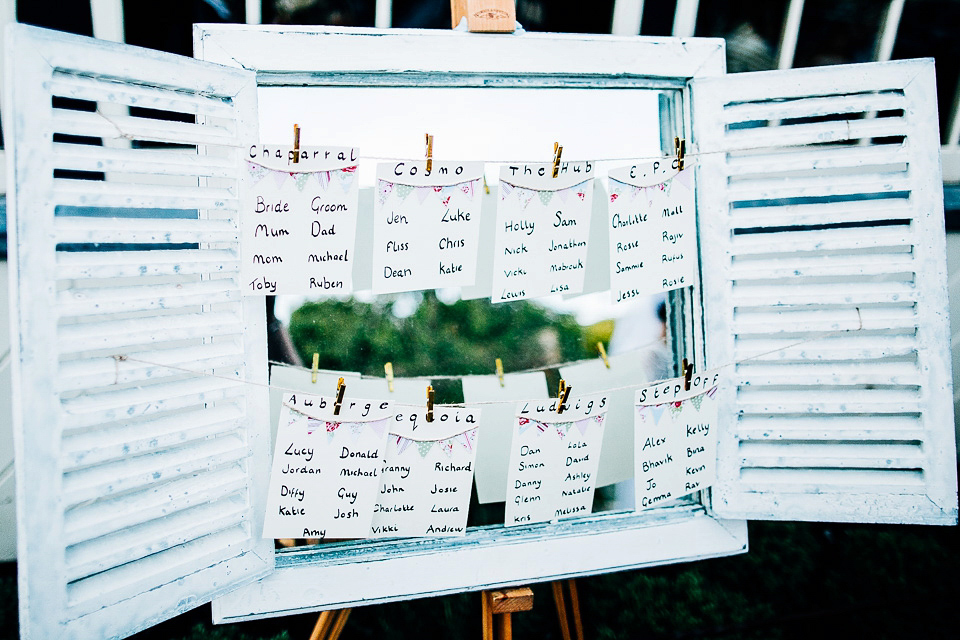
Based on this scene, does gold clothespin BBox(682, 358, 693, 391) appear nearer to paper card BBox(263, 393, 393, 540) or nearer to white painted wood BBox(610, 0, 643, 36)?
paper card BBox(263, 393, 393, 540)

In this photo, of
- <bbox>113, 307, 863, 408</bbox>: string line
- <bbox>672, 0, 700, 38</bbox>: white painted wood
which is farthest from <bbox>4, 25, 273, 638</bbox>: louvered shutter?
<bbox>672, 0, 700, 38</bbox>: white painted wood

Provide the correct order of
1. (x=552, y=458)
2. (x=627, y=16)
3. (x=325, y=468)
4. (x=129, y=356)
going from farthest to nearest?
(x=627, y=16)
(x=552, y=458)
(x=325, y=468)
(x=129, y=356)

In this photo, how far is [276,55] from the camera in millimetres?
1111

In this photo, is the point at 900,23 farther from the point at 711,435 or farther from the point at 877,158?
the point at 711,435

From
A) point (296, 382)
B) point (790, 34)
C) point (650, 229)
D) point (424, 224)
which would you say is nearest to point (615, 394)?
point (650, 229)

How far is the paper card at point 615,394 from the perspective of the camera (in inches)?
56.4

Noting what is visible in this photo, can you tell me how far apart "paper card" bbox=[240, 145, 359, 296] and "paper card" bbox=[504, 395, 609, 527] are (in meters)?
0.53

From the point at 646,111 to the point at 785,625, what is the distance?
1.67 metres

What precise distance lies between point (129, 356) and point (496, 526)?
33.4 inches

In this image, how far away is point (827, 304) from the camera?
1286 millimetres

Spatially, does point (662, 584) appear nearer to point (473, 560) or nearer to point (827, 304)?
point (473, 560)

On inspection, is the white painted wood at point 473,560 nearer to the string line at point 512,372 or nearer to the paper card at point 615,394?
the paper card at point 615,394

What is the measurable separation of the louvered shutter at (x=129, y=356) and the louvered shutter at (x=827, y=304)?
3.42ft

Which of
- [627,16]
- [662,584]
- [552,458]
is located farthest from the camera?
[662,584]
